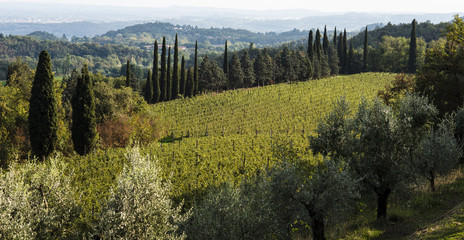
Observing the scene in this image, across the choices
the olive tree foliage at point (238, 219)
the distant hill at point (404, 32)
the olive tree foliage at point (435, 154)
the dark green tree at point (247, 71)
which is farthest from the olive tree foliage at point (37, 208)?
the distant hill at point (404, 32)

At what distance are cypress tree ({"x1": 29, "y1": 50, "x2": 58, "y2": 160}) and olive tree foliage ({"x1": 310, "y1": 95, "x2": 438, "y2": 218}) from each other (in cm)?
2575

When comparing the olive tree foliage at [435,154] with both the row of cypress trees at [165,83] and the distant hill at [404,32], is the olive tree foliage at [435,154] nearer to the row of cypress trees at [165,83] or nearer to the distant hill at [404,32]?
the row of cypress trees at [165,83]

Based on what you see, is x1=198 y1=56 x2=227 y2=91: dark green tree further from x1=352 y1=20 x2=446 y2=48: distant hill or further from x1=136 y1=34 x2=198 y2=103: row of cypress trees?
x1=352 y1=20 x2=446 y2=48: distant hill

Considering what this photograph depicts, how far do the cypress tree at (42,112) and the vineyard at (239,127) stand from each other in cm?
962

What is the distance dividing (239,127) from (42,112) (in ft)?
90.0

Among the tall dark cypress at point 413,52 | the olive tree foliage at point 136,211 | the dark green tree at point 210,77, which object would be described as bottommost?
the olive tree foliage at point 136,211

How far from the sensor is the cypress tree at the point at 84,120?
3406cm

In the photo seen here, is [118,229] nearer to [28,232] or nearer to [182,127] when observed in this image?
[28,232]

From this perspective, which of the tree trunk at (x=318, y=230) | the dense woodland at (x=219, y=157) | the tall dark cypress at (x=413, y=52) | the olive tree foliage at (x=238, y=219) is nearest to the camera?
the dense woodland at (x=219, y=157)

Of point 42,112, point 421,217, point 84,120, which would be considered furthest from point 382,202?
point 42,112

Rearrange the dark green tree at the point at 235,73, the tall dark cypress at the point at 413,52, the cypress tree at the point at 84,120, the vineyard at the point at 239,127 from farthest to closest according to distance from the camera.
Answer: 1. the tall dark cypress at the point at 413,52
2. the dark green tree at the point at 235,73
3. the cypress tree at the point at 84,120
4. the vineyard at the point at 239,127

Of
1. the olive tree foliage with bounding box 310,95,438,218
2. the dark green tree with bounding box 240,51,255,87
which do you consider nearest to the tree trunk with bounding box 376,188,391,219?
the olive tree foliage with bounding box 310,95,438,218

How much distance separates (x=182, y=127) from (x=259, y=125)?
12.6m

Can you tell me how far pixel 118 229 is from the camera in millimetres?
12648
